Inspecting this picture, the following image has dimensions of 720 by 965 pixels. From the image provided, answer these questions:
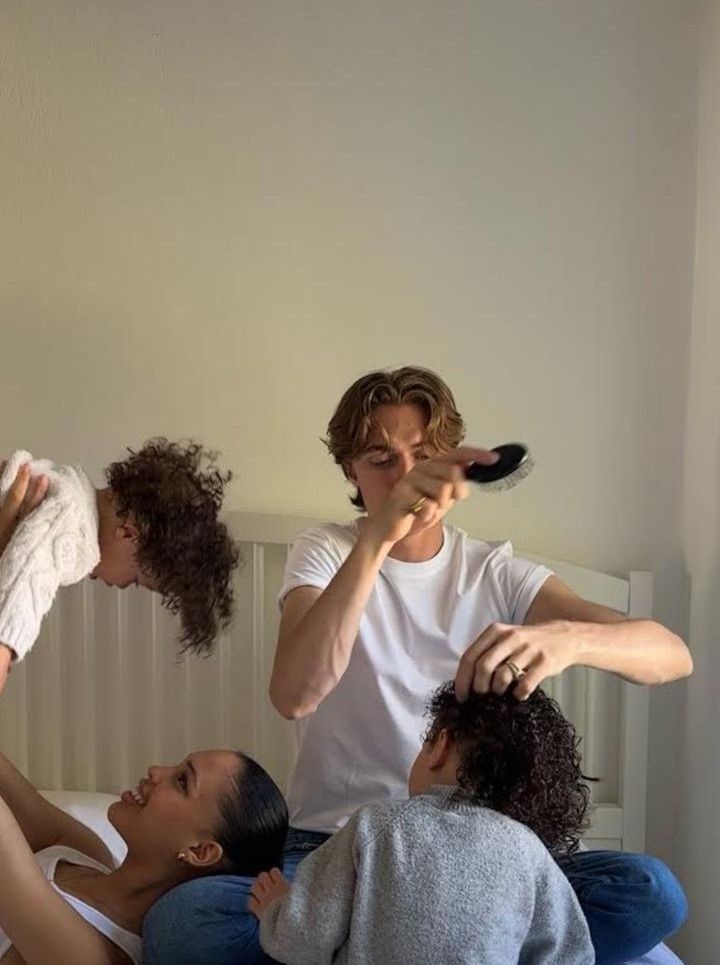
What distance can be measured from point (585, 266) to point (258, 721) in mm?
981

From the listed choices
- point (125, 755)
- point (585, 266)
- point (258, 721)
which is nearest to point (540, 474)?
point (585, 266)

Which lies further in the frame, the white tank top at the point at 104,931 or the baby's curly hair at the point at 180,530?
the baby's curly hair at the point at 180,530

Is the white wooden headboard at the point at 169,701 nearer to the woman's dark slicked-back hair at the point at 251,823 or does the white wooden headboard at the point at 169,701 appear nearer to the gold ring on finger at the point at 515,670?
the woman's dark slicked-back hair at the point at 251,823

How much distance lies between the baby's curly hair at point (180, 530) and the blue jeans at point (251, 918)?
1.08 feet

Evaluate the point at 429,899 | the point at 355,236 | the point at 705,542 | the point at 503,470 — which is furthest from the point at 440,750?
the point at 355,236

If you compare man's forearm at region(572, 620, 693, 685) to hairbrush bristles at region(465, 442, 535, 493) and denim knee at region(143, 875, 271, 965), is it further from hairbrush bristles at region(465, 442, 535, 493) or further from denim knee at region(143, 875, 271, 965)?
denim knee at region(143, 875, 271, 965)

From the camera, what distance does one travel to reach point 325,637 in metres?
1.21

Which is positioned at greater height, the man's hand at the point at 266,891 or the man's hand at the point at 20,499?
the man's hand at the point at 20,499

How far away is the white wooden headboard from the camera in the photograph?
5.74 feet

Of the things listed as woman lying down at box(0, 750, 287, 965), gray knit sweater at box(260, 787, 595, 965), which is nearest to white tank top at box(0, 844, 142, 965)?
woman lying down at box(0, 750, 287, 965)

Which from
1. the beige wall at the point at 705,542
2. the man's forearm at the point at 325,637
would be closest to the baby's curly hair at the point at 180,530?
the man's forearm at the point at 325,637

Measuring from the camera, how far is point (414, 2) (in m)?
1.74

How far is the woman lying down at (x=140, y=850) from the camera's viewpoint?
3.49ft

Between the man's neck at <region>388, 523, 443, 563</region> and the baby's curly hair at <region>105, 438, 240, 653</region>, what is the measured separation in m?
0.26
